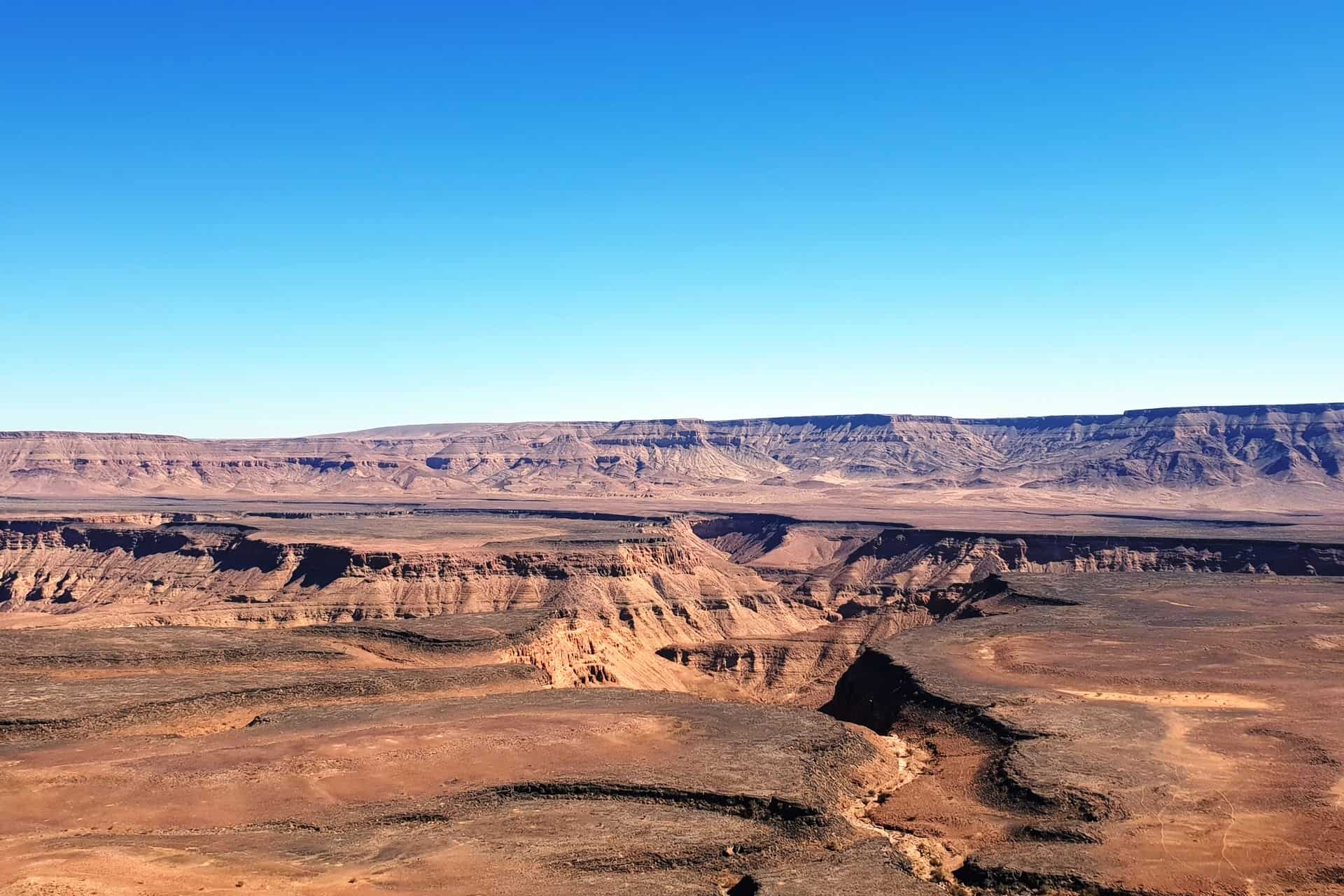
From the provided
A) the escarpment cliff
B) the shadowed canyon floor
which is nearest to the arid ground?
the shadowed canyon floor

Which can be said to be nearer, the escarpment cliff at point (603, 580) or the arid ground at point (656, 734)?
the arid ground at point (656, 734)

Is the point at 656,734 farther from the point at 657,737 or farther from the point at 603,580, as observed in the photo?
the point at 603,580

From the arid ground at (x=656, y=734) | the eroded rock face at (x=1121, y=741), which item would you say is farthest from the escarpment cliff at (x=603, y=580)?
the eroded rock face at (x=1121, y=741)

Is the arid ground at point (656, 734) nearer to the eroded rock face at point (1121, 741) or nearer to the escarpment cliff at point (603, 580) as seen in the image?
the eroded rock face at point (1121, 741)

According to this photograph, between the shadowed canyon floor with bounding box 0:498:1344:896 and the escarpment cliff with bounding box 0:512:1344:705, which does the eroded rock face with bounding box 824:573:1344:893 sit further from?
the escarpment cliff with bounding box 0:512:1344:705

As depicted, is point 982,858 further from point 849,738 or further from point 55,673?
point 55,673
